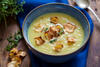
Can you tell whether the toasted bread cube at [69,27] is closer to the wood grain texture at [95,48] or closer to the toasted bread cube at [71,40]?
the toasted bread cube at [71,40]

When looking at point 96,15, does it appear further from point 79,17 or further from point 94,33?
point 79,17

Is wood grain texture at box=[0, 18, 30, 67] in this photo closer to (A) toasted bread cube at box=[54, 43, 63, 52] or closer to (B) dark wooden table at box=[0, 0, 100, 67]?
(B) dark wooden table at box=[0, 0, 100, 67]

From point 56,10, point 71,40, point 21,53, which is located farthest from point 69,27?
point 21,53

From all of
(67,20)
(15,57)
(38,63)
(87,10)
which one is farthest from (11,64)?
(87,10)

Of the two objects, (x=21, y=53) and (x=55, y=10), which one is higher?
(x=55, y=10)

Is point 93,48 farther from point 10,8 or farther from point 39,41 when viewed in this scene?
point 10,8

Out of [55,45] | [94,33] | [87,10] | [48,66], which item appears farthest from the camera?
[87,10]
